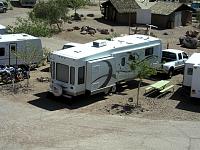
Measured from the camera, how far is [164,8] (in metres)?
53.7

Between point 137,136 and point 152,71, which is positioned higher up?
point 152,71

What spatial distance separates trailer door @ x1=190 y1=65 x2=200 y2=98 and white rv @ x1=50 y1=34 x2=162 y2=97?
161 inches

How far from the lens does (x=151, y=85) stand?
84.6ft

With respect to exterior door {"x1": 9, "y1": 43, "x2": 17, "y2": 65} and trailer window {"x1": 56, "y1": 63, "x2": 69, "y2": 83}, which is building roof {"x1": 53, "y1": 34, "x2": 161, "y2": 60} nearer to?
trailer window {"x1": 56, "y1": 63, "x2": 69, "y2": 83}

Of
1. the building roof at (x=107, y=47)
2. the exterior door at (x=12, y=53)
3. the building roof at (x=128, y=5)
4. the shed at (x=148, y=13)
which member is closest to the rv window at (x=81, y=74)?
the building roof at (x=107, y=47)

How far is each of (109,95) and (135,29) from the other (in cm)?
2717

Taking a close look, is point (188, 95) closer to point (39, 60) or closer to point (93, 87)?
point (93, 87)

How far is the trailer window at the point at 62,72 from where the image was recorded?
23.0 m

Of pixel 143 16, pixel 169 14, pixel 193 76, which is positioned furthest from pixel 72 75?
pixel 143 16

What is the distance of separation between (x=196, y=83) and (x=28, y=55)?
973cm

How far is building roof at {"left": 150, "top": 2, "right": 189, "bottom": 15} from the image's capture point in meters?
52.8

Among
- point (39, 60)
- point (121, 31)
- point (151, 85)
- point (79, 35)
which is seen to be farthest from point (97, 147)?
point (121, 31)

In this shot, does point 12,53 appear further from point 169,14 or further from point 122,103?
point 169,14

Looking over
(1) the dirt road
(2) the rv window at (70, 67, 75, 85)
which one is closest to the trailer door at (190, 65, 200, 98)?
(1) the dirt road
